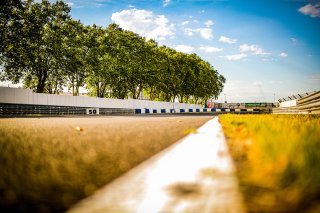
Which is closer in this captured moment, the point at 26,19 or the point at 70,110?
the point at 26,19

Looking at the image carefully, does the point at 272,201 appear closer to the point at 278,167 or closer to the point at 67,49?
the point at 278,167

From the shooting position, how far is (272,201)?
1518 millimetres

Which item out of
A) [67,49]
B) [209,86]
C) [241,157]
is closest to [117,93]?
[67,49]

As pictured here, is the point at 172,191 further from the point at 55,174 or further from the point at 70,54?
the point at 70,54

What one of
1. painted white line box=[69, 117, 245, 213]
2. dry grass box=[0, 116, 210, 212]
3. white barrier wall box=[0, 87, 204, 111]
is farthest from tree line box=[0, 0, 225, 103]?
painted white line box=[69, 117, 245, 213]

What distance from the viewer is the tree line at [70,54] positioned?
3266 cm

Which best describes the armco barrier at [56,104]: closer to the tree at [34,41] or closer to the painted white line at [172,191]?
the tree at [34,41]

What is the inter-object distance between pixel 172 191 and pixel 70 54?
40.1 m

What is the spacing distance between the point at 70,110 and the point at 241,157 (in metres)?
36.1

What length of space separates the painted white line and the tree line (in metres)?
34.1

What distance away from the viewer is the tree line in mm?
32656

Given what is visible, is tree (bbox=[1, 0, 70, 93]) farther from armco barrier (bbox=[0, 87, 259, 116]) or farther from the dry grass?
the dry grass

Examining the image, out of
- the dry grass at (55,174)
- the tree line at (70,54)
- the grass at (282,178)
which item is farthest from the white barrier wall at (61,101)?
the grass at (282,178)

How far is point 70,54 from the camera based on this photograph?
128 feet
